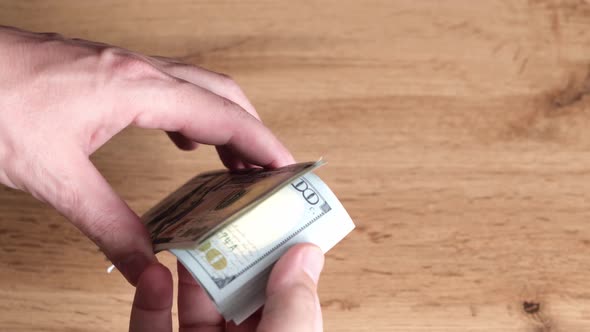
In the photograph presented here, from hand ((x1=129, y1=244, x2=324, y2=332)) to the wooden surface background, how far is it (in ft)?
0.47

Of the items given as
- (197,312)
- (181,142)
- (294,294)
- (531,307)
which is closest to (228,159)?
(181,142)

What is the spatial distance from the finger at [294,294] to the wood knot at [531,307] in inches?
14.3

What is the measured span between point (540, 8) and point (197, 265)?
0.73 m

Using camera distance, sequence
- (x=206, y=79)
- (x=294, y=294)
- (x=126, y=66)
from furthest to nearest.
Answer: (x=206, y=79), (x=126, y=66), (x=294, y=294)

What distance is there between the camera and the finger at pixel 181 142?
0.88 meters

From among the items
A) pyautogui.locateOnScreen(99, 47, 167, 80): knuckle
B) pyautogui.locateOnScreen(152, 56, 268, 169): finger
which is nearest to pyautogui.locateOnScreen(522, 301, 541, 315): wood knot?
pyautogui.locateOnScreen(152, 56, 268, 169): finger

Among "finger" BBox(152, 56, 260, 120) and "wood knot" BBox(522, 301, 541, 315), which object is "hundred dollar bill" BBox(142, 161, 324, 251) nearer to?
"finger" BBox(152, 56, 260, 120)

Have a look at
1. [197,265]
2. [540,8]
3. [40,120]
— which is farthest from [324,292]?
[540,8]

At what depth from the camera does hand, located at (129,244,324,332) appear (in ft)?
1.86

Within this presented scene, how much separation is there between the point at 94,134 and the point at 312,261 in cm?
27

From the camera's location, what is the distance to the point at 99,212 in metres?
0.65

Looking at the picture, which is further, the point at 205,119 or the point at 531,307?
the point at 531,307

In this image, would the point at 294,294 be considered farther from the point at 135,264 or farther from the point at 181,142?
the point at 181,142

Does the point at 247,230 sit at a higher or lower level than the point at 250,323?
higher
